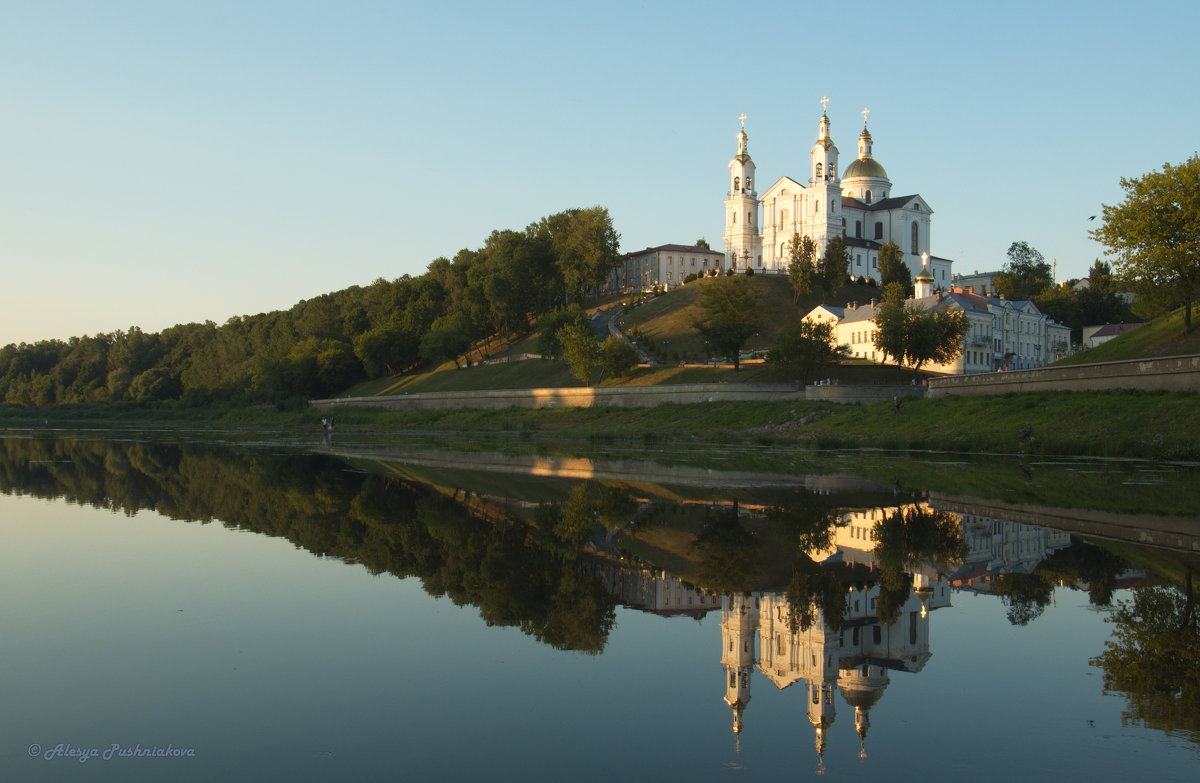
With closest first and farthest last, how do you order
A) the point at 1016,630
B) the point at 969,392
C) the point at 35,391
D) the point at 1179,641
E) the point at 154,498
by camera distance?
the point at 1179,641 < the point at 1016,630 < the point at 154,498 < the point at 969,392 < the point at 35,391

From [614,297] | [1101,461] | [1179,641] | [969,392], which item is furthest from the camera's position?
[614,297]

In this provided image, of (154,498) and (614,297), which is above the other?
(614,297)

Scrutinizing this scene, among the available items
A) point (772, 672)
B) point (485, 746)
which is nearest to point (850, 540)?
point (772, 672)

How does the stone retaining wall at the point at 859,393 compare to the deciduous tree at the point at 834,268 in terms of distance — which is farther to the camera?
the deciduous tree at the point at 834,268

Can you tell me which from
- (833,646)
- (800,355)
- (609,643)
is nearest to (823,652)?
(833,646)

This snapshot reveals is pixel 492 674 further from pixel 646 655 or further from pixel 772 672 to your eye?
pixel 772 672

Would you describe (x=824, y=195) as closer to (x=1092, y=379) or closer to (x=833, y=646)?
(x=1092, y=379)

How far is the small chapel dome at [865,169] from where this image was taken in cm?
12788

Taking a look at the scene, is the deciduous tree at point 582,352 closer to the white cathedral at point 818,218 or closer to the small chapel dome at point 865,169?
the white cathedral at point 818,218

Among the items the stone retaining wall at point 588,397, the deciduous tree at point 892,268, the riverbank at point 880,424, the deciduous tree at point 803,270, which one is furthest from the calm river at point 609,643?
the deciduous tree at point 892,268

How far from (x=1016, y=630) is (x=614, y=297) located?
383 feet

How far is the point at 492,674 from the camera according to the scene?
9.37m

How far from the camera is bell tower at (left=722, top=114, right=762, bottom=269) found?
121750mm

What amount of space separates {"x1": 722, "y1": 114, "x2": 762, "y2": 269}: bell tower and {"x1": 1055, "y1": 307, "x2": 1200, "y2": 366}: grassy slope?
67.6m
